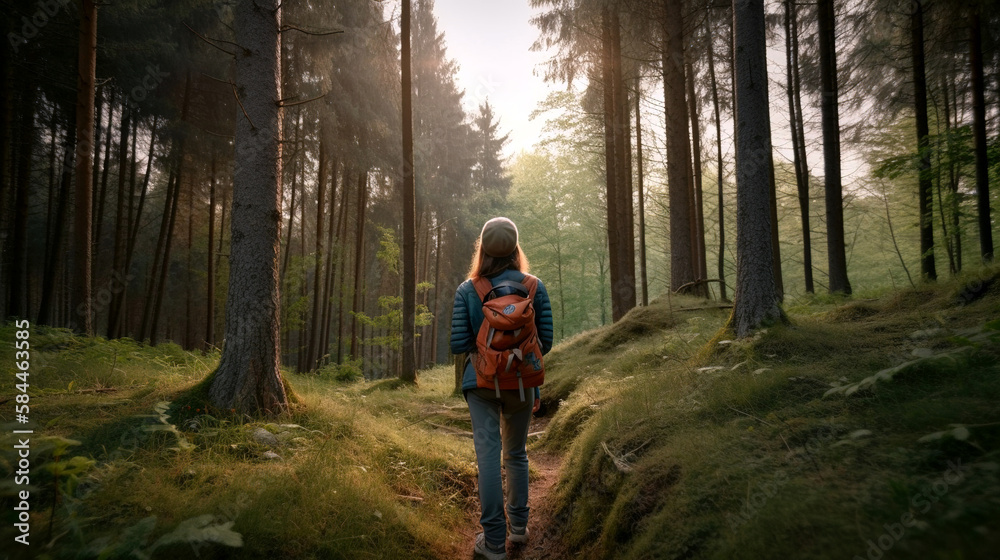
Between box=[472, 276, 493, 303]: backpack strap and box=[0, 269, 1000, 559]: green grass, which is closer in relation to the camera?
box=[0, 269, 1000, 559]: green grass

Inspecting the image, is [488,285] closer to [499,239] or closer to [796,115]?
[499,239]

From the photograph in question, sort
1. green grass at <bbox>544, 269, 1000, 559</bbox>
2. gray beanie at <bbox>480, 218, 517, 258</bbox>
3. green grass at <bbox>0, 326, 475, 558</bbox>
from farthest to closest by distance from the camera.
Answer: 1. gray beanie at <bbox>480, 218, 517, 258</bbox>
2. green grass at <bbox>0, 326, 475, 558</bbox>
3. green grass at <bbox>544, 269, 1000, 559</bbox>

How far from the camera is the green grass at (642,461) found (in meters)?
1.64

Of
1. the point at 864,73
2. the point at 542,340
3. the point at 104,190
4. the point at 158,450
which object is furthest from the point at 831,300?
the point at 104,190

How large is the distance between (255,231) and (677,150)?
971 centimetres

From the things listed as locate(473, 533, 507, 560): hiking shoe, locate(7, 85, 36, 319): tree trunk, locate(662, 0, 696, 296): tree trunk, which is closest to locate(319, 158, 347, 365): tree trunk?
locate(7, 85, 36, 319): tree trunk

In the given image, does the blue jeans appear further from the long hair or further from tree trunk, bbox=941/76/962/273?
tree trunk, bbox=941/76/962/273

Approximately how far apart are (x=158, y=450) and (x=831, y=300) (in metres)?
12.6

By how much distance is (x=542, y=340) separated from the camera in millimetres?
3256

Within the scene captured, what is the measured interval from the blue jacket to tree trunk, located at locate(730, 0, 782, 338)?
256 centimetres

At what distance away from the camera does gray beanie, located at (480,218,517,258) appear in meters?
3.19

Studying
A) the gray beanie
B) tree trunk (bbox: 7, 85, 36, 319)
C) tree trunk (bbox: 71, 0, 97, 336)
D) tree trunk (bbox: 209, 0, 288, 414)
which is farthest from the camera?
tree trunk (bbox: 7, 85, 36, 319)

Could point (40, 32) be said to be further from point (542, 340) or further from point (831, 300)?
point (831, 300)

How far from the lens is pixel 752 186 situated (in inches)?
180
